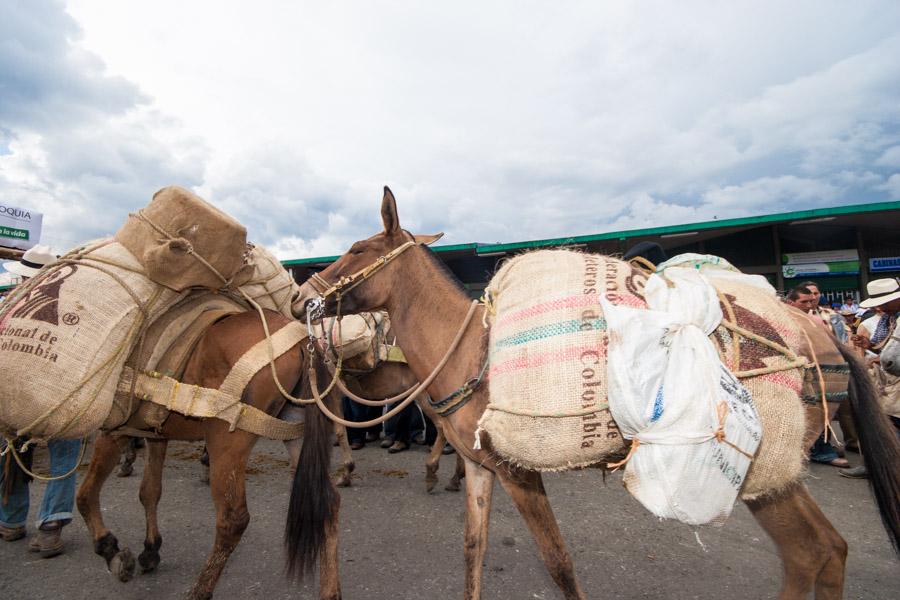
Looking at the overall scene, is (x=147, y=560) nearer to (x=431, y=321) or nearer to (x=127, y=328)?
(x=127, y=328)

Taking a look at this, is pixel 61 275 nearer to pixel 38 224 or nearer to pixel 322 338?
pixel 322 338

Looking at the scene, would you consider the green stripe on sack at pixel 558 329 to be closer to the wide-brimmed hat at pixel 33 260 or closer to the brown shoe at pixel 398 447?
the wide-brimmed hat at pixel 33 260

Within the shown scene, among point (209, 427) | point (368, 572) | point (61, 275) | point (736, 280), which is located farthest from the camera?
point (368, 572)

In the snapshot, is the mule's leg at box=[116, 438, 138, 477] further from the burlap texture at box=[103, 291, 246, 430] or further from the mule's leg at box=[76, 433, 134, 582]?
the burlap texture at box=[103, 291, 246, 430]

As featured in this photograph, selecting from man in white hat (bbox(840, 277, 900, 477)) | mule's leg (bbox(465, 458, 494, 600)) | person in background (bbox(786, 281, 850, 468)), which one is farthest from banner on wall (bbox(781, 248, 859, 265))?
mule's leg (bbox(465, 458, 494, 600))

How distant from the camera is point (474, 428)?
75.2 inches

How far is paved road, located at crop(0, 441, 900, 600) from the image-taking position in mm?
2729

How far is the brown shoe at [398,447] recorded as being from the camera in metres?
6.14

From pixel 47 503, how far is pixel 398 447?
3.74 metres

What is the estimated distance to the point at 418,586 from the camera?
276 cm

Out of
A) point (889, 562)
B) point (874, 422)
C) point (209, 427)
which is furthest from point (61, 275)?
point (889, 562)

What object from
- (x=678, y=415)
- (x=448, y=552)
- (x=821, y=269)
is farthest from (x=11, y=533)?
(x=821, y=269)

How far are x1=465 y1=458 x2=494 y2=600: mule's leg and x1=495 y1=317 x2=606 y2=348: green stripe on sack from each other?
0.88m

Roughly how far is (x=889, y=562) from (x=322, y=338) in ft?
13.0
